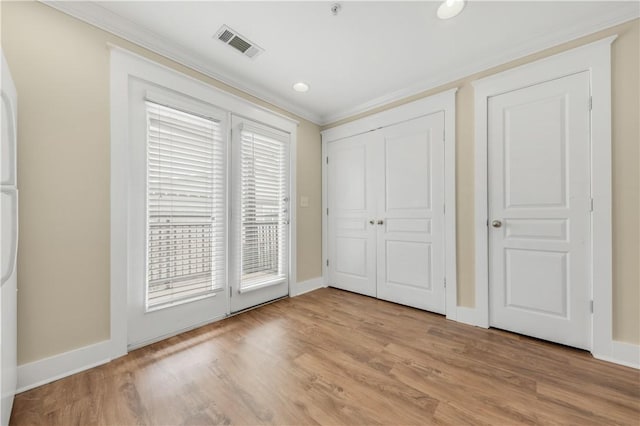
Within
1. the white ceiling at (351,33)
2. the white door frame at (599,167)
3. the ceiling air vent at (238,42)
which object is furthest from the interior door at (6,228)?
the white door frame at (599,167)

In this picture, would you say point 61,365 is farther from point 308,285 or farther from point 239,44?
point 239,44

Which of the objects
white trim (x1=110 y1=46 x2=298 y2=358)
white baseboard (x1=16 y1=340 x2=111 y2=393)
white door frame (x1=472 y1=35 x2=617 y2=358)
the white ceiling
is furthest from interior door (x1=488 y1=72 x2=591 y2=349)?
white baseboard (x1=16 y1=340 x2=111 y2=393)

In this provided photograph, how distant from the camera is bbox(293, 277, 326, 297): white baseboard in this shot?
3.29m

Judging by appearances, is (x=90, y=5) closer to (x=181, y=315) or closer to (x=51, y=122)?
(x=51, y=122)

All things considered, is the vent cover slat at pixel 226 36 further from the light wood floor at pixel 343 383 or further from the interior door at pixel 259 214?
the light wood floor at pixel 343 383

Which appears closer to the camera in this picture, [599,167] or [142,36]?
[599,167]

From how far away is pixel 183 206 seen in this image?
2.21 metres

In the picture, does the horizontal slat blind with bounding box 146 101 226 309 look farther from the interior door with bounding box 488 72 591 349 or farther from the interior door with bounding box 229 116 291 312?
the interior door with bounding box 488 72 591 349

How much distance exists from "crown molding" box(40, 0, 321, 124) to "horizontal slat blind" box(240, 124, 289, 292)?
19.6 inches

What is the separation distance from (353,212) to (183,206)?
6.80 feet

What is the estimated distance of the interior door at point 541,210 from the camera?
6.33 ft

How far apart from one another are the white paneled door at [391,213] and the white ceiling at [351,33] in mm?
649

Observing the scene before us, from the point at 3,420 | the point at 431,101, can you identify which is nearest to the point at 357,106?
the point at 431,101

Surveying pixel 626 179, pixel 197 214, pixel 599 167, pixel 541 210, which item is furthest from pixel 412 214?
pixel 197 214
